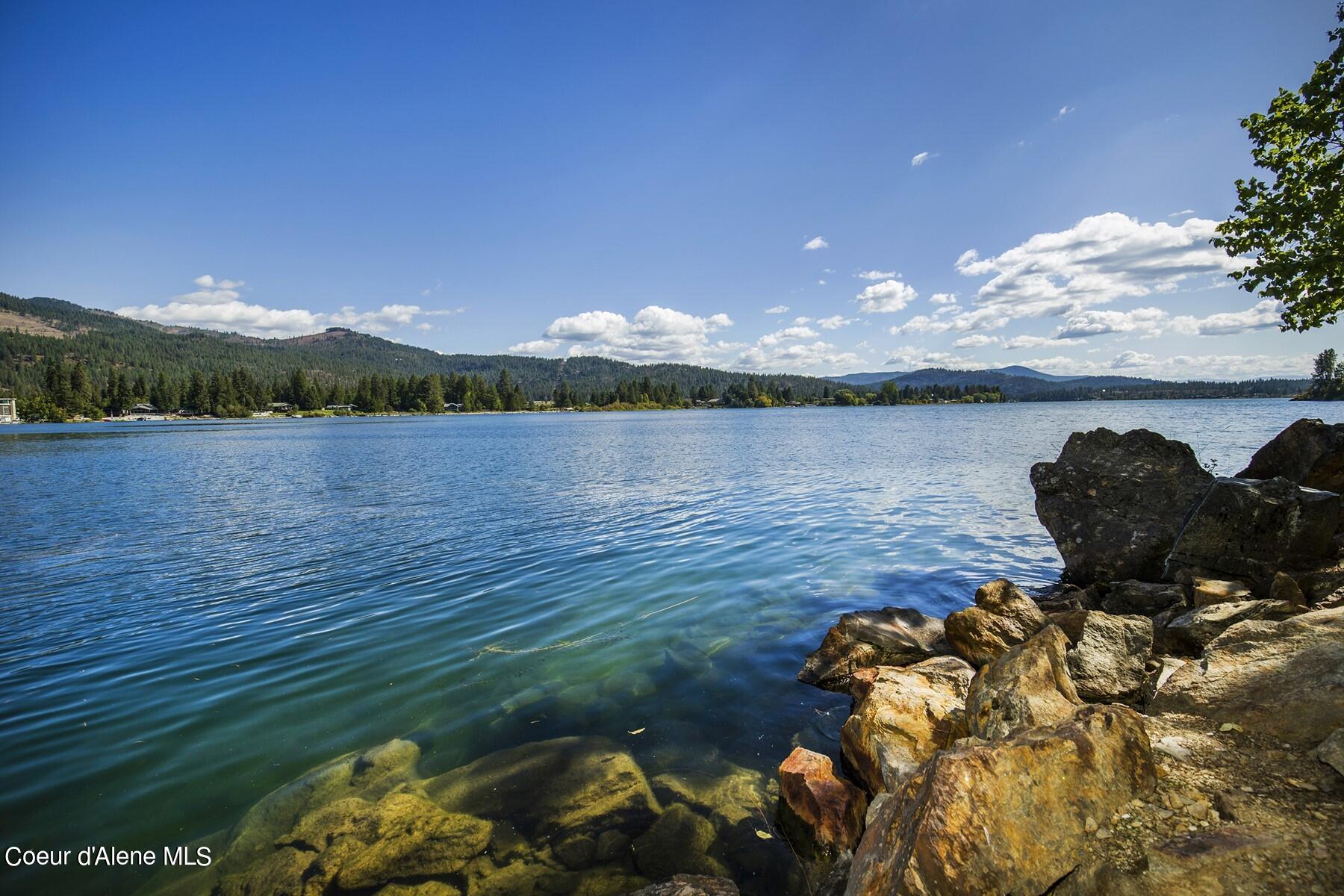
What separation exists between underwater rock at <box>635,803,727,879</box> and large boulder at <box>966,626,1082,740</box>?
288 cm

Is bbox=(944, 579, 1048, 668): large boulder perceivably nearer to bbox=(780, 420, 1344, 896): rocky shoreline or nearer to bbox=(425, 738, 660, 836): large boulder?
bbox=(780, 420, 1344, 896): rocky shoreline

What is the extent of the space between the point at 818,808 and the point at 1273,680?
3884 millimetres

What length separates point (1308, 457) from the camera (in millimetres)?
13305

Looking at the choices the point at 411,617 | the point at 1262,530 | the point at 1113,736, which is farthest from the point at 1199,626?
the point at 411,617

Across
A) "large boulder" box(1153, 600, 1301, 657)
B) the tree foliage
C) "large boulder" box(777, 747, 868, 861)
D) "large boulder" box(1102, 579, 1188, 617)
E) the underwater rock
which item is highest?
the tree foliage

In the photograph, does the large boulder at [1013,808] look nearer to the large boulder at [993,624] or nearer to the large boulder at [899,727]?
the large boulder at [899,727]

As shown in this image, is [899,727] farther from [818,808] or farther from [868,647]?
[868,647]

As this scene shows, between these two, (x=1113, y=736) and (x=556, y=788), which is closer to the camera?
(x=1113, y=736)

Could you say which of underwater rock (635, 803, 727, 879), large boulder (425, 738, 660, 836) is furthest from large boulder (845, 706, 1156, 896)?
large boulder (425, 738, 660, 836)

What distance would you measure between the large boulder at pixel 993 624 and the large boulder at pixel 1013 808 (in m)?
5.34

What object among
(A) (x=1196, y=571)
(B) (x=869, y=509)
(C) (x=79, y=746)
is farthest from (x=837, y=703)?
(B) (x=869, y=509)

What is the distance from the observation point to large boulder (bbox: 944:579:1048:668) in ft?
29.3

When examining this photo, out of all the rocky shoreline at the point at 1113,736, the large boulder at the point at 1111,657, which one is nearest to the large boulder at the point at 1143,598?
the rocky shoreline at the point at 1113,736

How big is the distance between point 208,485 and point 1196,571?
4151 centimetres
